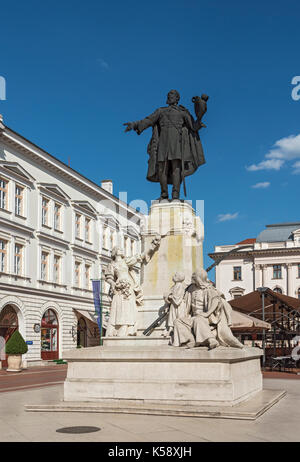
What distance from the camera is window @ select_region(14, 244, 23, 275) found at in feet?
120

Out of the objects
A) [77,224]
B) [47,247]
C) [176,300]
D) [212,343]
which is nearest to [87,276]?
[77,224]

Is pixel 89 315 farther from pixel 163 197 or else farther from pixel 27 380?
pixel 163 197

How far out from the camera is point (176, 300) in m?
11.7

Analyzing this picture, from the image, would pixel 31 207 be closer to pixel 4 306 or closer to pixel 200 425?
pixel 4 306

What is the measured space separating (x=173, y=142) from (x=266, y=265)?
62.6 metres

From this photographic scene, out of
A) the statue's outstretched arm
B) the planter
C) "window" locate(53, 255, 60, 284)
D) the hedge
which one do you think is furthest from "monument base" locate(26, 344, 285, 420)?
"window" locate(53, 255, 60, 284)

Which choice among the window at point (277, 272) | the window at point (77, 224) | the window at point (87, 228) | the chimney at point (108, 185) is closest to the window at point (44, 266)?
the window at point (77, 224)

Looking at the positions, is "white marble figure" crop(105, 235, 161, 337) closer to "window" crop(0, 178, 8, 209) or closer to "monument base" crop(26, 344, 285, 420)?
"monument base" crop(26, 344, 285, 420)

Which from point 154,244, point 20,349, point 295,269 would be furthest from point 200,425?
point 295,269

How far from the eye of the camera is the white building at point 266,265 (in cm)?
7319

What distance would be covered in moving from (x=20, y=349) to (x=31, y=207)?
11577mm

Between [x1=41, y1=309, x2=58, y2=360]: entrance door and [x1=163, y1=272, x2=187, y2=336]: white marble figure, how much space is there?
2853 cm

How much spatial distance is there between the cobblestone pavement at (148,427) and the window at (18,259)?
88.4 ft

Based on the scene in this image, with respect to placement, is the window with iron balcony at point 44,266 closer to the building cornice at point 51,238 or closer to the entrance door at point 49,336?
the building cornice at point 51,238
